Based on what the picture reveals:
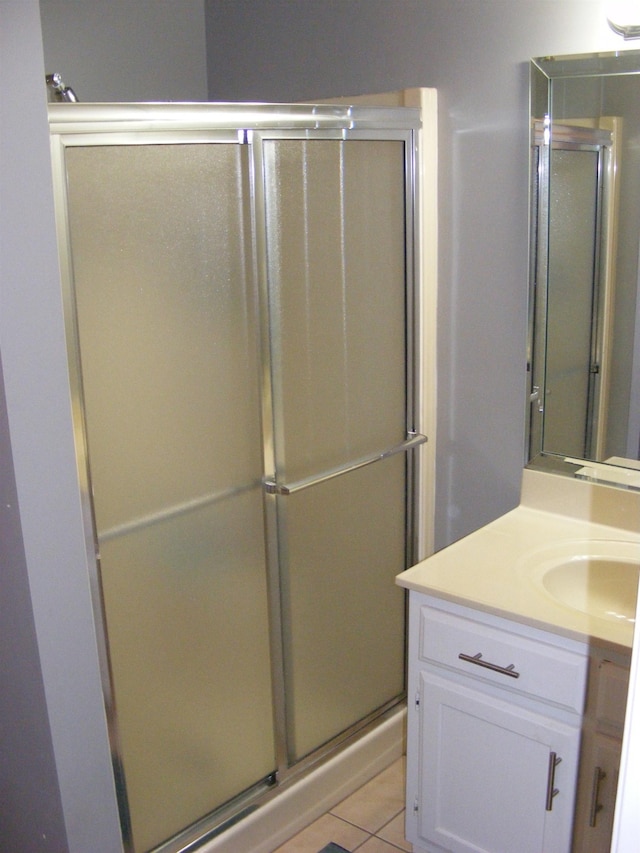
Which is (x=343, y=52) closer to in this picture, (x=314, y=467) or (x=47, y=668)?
(x=314, y=467)

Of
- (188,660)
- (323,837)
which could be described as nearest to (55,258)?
(188,660)

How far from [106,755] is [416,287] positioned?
4.50 feet

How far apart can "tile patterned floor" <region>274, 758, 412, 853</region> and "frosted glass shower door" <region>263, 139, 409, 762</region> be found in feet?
0.65

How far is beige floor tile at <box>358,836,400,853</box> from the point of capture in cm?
218

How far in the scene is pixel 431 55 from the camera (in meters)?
2.22

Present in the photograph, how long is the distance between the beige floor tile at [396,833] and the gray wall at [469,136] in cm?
76

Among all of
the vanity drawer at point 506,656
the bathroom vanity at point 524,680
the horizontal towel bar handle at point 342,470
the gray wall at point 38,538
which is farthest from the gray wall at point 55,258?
the vanity drawer at point 506,656

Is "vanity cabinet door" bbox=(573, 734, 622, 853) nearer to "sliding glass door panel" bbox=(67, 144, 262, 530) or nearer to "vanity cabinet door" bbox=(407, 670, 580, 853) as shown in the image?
"vanity cabinet door" bbox=(407, 670, 580, 853)

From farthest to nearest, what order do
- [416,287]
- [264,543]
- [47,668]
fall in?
1. [416,287]
2. [264,543]
3. [47,668]

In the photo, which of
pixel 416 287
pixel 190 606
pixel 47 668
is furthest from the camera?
pixel 416 287

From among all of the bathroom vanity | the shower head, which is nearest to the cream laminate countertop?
the bathroom vanity

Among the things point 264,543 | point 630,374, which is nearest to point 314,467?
point 264,543

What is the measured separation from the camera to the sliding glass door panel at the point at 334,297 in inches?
78.6

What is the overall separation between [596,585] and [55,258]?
136 centimetres
